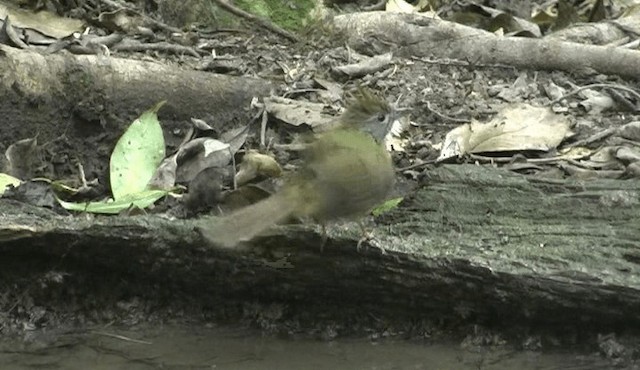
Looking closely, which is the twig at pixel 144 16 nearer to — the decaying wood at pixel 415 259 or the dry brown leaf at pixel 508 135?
the dry brown leaf at pixel 508 135

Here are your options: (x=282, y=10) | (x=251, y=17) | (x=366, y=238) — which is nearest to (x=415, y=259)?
(x=366, y=238)

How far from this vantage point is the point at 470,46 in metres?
6.14

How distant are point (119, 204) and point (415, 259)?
1241 mm

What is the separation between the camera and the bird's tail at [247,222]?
357 centimetres

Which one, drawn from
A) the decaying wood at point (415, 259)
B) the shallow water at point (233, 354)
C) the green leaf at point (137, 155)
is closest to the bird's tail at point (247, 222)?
the decaying wood at point (415, 259)

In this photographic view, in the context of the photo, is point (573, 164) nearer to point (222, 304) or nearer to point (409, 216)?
point (409, 216)

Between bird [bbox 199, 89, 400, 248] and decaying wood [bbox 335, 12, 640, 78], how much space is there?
2083mm

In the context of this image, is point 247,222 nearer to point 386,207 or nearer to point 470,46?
point 386,207

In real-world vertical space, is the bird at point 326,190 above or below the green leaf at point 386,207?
above

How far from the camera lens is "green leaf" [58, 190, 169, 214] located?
4246mm

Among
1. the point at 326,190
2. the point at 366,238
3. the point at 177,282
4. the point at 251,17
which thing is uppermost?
the point at 326,190

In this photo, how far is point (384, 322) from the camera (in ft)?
13.1

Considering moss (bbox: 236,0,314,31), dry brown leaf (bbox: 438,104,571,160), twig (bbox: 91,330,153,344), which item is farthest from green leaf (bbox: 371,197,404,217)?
moss (bbox: 236,0,314,31)

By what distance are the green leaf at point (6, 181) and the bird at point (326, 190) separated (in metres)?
0.99
